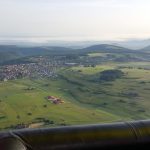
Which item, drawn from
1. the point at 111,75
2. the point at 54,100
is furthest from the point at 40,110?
the point at 111,75

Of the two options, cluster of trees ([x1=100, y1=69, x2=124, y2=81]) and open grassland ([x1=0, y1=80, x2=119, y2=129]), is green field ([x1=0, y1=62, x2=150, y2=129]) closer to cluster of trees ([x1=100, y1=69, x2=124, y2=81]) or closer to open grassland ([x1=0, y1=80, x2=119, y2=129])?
open grassland ([x1=0, y1=80, x2=119, y2=129])

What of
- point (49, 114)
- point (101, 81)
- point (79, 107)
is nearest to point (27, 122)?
point (49, 114)

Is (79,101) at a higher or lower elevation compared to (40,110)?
lower

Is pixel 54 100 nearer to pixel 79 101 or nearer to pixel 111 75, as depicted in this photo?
pixel 79 101

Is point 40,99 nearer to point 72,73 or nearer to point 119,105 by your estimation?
point 119,105

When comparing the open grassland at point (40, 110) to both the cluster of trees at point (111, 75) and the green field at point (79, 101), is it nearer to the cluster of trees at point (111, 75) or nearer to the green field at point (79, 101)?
the green field at point (79, 101)

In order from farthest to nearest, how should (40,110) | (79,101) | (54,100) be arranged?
(79,101) → (54,100) → (40,110)
